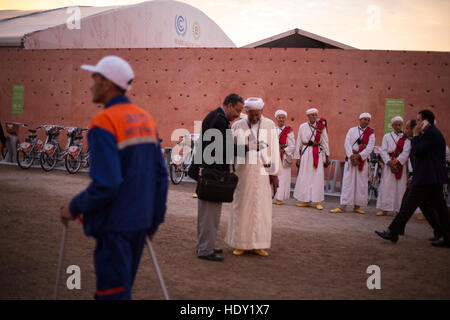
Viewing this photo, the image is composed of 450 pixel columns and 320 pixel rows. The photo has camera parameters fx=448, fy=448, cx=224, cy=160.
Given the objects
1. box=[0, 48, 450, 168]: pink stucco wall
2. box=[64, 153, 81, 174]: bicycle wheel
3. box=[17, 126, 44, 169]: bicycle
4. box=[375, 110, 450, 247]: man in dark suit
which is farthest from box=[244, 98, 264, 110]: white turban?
box=[17, 126, 44, 169]: bicycle

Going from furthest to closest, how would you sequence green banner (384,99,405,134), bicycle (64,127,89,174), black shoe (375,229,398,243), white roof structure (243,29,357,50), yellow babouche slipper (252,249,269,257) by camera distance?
white roof structure (243,29,357,50) → green banner (384,99,405,134) → bicycle (64,127,89,174) → black shoe (375,229,398,243) → yellow babouche slipper (252,249,269,257)

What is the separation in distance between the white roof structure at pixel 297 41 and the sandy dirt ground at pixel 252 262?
8.10m

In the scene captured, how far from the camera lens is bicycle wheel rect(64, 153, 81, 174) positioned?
12722 mm

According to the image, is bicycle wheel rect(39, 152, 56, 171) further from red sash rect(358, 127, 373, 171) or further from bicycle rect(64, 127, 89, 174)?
red sash rect(358, 127, 373, 171)

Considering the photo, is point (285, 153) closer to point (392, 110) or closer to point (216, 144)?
point (392, 110)

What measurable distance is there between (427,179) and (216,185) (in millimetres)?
3216

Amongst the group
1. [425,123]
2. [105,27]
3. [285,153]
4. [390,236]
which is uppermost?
[105,27]

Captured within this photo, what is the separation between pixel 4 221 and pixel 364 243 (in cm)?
520

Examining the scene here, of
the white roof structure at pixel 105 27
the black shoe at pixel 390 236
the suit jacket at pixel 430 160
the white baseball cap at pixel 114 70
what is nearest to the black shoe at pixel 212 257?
the black shoe at pixel 390 236

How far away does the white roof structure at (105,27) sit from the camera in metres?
17.8

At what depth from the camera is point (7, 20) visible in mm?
21219

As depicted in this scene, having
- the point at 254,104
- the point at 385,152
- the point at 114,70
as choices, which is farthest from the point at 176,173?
the point at 114,70

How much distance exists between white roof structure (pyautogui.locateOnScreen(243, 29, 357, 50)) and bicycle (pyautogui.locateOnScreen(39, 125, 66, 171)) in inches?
270

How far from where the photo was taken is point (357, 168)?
9422 millimetres
